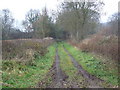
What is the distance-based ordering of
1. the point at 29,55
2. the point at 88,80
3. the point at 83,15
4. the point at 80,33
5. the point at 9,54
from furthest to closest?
the point at 80,33, the point at 83,15, the point at 29,55, the point at 9,54, the point at 88,80

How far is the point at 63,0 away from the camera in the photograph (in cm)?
3350

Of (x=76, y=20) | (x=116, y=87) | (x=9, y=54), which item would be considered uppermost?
(x=76, y=20)

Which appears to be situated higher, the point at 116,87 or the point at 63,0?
the point at 63,0

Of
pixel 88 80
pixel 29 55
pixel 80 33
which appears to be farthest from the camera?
pixel 80 33

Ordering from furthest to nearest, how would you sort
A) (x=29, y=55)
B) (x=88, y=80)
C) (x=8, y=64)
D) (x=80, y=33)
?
(x=80, y=33), (x=29, y=55), (x=8, y=64), (x=88, y=80)

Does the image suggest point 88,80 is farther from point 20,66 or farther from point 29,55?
point 29,55

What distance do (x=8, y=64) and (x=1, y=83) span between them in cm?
338

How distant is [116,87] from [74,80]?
2196 millimetres

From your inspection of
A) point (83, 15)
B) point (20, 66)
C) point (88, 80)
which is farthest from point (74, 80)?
point (83, 15)

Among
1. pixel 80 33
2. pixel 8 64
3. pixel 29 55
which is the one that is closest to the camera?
pixel 8 64

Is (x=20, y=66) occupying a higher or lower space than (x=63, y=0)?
lower

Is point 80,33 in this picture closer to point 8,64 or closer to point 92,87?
point 8,64

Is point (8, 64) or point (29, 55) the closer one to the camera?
point (8, 64)

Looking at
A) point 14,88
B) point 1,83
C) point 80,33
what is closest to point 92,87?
point 14,88
